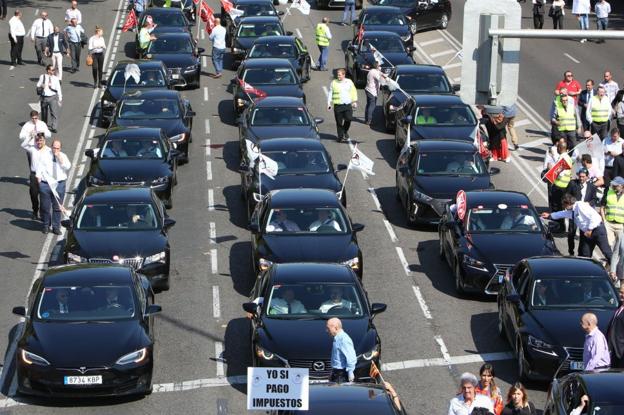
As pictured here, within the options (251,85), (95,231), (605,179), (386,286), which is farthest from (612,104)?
(95,231)

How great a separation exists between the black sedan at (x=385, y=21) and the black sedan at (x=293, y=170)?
16.7m

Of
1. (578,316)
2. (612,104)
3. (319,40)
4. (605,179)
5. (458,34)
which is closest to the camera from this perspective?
(578,316)

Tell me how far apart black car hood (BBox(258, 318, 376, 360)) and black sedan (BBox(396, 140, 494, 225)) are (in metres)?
8.19

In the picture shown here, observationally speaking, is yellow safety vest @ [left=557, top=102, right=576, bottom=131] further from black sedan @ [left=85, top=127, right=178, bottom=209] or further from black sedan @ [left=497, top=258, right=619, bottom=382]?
black sedan @ [left=497, top=258, right=619, bottom=382]

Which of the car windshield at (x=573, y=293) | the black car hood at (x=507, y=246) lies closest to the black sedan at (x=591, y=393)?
the car windshield at (x=573, y=293)

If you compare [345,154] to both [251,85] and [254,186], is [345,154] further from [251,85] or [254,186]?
[254,186]

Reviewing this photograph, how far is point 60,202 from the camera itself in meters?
27.5

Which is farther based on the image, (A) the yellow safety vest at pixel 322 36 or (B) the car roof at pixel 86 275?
(A) the yellow safety vest at pixel 322 36

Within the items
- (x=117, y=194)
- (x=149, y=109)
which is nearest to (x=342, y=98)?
(x=149, y=109)

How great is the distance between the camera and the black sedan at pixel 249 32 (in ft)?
143

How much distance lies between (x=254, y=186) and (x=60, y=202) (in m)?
3.65

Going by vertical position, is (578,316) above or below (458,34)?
above

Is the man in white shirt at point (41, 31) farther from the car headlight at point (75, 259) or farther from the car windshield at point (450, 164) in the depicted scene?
the car headlight at point (75, 259)

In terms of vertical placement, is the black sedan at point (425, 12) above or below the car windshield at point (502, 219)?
below
